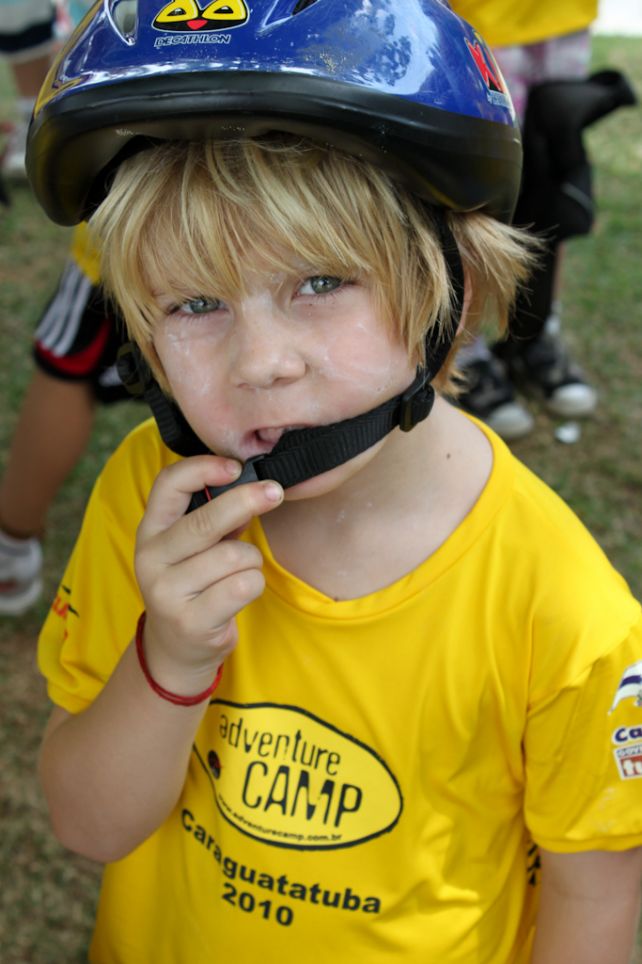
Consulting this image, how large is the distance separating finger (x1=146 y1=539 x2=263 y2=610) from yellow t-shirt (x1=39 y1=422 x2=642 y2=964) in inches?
7.9

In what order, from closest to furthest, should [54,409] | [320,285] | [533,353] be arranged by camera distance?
1. [320,285]
2. [54,409]
3. [533,353]

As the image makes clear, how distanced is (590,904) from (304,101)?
3.95 feet

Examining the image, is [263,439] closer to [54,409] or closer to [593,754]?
[593,754]

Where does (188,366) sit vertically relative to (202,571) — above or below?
above

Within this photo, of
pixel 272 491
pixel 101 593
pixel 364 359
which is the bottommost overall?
pixel 101 593

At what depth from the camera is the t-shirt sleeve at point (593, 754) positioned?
1.45 metres

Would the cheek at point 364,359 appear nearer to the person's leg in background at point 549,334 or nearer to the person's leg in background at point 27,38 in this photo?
the person's leg in background at point 549,334

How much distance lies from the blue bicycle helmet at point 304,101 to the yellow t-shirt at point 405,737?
0.26 meters

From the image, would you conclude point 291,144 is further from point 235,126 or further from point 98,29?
point 98,29

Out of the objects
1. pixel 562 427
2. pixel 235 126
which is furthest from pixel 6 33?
pixel 235 126

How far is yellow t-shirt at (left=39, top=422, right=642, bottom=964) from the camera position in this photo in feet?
4.87

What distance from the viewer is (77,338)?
9.31ft

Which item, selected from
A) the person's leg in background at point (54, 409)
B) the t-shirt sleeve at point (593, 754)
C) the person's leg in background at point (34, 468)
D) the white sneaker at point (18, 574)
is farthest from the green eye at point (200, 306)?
the white sneaker at point (18, 574)

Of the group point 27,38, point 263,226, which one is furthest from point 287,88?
point 27,38
